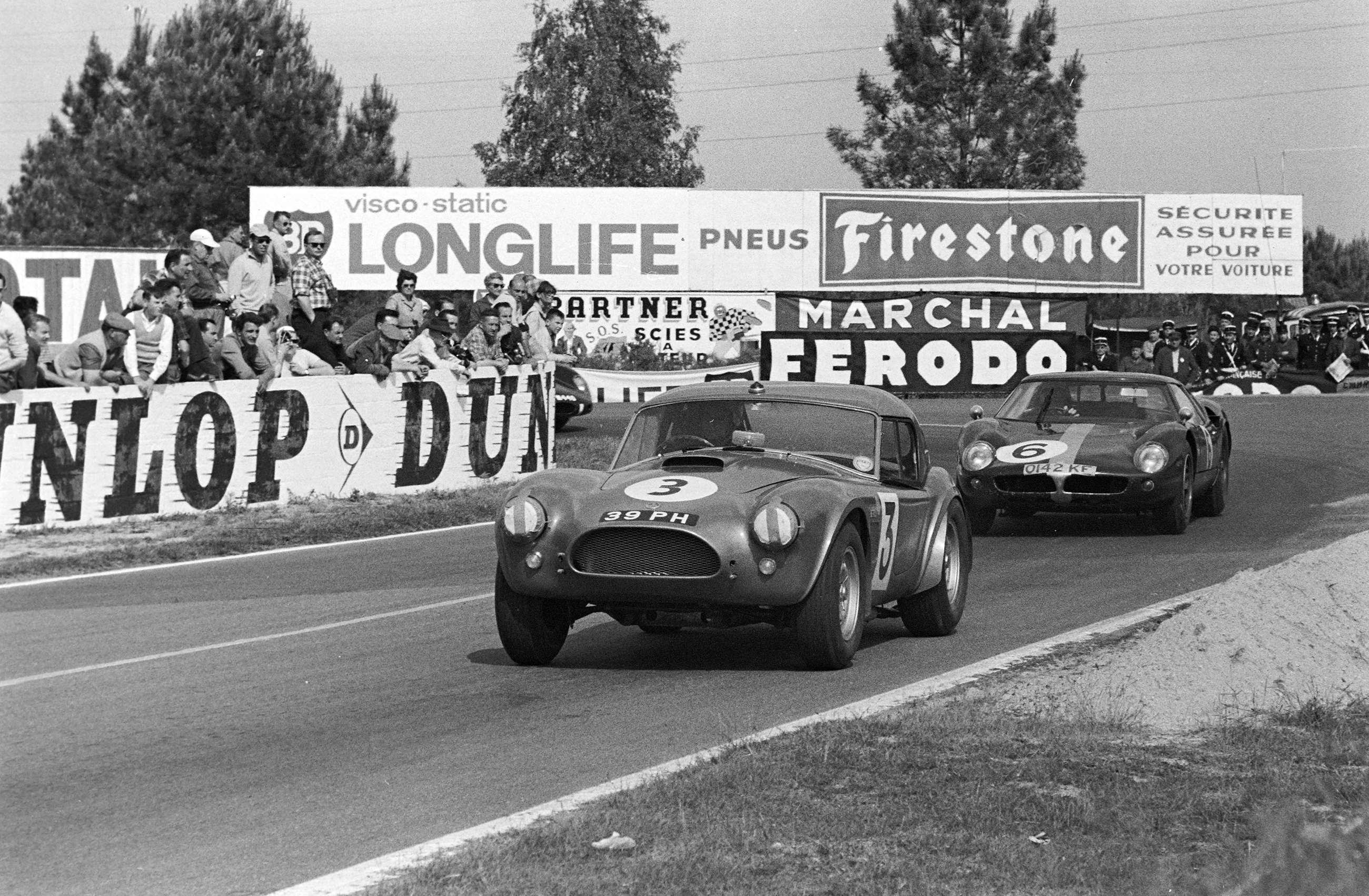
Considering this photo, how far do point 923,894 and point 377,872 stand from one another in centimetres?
145

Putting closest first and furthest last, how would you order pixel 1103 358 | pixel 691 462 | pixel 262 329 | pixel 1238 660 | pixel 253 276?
1. pixel 1238 660
2. pixel 691 462
3. pixel 262 329
4. pixel 253 276
5. pixel 1103 358

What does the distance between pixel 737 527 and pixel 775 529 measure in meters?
0.17

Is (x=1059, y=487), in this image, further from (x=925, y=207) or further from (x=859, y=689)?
(x=925, y=207)

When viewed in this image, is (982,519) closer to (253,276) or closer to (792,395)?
(792,395)

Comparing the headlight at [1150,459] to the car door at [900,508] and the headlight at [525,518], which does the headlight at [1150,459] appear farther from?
the headlight at [525,518]

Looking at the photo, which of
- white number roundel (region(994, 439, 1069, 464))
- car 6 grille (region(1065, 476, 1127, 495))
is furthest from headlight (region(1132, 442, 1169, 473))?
white number roundel (region(994, 439, 1069, 464))

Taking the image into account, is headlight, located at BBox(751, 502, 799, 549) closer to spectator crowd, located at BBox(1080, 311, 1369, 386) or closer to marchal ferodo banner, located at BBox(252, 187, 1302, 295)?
spectator crowd, located at BBox(1080, 311, 1369, 386)

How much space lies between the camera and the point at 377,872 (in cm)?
491

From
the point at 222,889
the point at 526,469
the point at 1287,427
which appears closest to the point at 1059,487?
the point at 526,469

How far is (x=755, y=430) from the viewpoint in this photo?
9070 millimetres

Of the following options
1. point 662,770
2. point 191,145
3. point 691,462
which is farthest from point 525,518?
point 191,145

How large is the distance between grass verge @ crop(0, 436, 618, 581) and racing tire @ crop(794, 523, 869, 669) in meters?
5.98

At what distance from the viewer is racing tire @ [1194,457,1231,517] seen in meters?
16.1

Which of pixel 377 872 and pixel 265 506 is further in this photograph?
pixel 265 506
